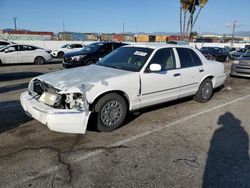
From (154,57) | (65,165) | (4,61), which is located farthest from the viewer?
(4,61)

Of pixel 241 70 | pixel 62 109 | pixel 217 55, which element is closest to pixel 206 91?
pixel 62 109

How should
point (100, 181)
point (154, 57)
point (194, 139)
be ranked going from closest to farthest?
point (100, 181) → point (194, 139) → point (154, 57)

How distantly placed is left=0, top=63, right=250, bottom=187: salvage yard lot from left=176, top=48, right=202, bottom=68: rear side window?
1.22 metres

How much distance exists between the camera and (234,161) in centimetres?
376

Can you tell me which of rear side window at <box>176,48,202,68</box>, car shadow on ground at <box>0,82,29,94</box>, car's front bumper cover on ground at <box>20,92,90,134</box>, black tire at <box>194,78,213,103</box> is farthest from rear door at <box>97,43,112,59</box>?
car's front bumper cover on ground at <box>20,92,90,134</box>

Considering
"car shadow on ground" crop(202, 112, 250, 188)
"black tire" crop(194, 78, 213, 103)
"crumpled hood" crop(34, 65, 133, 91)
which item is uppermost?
"crumpled hood" crop(34, 65, 133, 91)

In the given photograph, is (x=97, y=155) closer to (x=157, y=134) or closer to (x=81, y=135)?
(x=81, y=135)

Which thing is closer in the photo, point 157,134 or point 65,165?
point 65,165

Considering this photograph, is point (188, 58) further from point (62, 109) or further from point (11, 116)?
point (11, 116)

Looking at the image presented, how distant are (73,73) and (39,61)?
533 inches

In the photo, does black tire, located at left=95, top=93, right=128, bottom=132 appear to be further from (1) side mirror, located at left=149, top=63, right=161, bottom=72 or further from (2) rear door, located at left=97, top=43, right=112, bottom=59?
(2) rear door, located at left=97, top=43, right=112, bottom=59

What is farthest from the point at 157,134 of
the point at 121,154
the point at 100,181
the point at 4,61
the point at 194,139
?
the point at 4,61

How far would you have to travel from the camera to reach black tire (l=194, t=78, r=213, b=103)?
689 cm

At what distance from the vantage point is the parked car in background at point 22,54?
16094 mm
